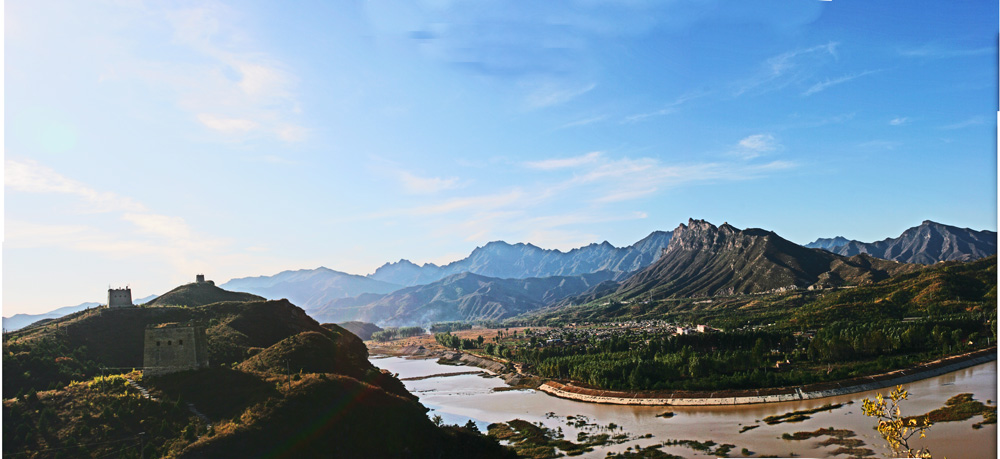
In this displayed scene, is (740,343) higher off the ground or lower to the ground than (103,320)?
lower

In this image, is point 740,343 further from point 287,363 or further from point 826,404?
point 287,363

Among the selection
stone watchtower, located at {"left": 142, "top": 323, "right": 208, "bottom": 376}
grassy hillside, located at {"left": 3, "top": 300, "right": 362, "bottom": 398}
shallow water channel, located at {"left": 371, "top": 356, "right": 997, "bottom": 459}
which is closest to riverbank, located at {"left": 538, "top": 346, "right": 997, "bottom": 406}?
shallow water channel, located at {"left": 371, "top": 356, "right": 997, "bottom": 459}

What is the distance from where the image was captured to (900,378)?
258 ft

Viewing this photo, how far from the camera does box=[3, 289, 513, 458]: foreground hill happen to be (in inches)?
1487

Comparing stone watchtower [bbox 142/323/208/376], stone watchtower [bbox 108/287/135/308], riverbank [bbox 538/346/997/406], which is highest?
stone watchtower [bbox 108/287/135/308]

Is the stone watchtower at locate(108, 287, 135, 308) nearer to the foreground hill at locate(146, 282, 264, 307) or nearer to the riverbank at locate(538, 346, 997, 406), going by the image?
the foreground hill at locate(146, 282, 264, 307)

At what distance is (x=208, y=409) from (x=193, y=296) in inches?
2604

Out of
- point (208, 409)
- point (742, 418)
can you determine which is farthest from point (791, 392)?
point (208, 409)

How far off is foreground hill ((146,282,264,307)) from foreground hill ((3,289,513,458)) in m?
34.1

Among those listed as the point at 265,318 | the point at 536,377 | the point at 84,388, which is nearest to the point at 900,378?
the point at 536,377

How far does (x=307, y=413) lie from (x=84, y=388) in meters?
17.4

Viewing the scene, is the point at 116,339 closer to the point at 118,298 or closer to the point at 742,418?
the point at 118,298

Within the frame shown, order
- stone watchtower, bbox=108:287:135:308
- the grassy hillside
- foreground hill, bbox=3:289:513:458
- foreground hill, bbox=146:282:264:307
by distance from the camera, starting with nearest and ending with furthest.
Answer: foreground hill, bbox=3:289:513:458, the grassy hillside, stone watchtower, bbox=108:287:135:308, foreground hill, bbox=146:282:264:307

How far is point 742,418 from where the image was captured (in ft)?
217
